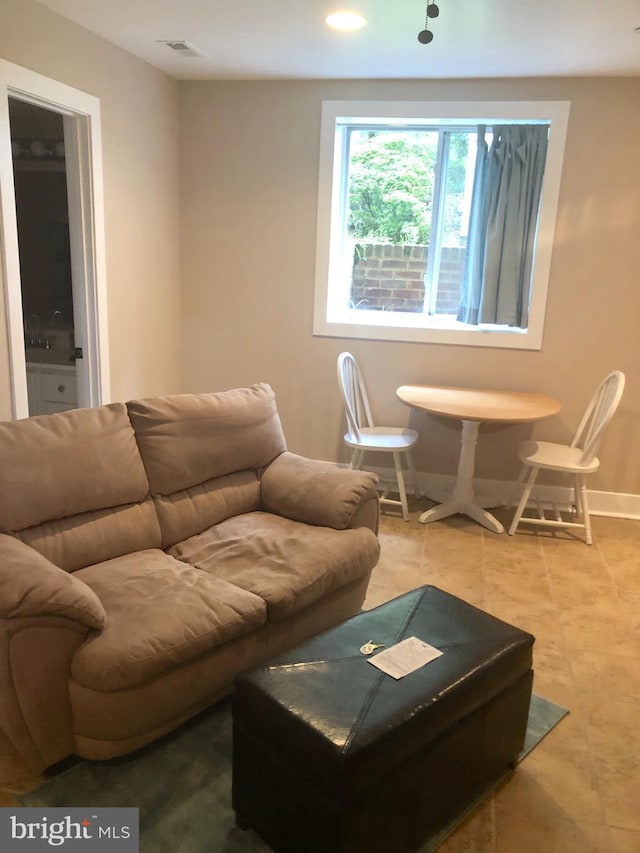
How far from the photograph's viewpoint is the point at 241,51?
3441 millimetres

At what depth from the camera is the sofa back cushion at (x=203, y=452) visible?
99.5 inches

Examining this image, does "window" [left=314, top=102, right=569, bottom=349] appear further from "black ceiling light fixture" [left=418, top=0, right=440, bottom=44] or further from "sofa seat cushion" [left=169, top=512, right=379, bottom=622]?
"sofa seat cushion" [left=169, top=512, right=379, bottom=622]

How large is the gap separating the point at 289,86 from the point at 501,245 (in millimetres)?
1631

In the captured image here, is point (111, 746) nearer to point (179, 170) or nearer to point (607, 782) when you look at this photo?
point (607, 782)

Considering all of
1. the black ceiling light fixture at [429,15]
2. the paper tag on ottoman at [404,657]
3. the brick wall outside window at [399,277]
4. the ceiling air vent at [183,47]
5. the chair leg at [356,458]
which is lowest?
the chair leg at [356,458]

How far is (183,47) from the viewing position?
3.42 m

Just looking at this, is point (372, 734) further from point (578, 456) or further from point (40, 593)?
point (578, 456)

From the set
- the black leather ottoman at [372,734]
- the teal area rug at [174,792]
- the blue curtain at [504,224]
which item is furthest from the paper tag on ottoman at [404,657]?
the blue curtain at [504,224]

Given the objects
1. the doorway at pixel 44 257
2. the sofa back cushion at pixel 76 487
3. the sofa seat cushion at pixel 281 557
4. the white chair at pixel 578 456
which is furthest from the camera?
the doorway at pixel 44 257

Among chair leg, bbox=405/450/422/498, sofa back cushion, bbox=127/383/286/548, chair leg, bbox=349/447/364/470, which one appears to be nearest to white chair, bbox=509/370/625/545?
chair leg, bbox=405/450/422/498

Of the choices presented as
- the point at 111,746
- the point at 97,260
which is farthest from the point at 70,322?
the point at 111,746

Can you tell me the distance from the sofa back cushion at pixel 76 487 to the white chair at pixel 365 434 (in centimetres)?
165

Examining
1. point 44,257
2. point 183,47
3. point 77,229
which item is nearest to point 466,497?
point 77,229

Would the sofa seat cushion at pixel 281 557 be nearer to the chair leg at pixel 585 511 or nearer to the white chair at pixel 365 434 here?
the white chair at pixel 365 434
